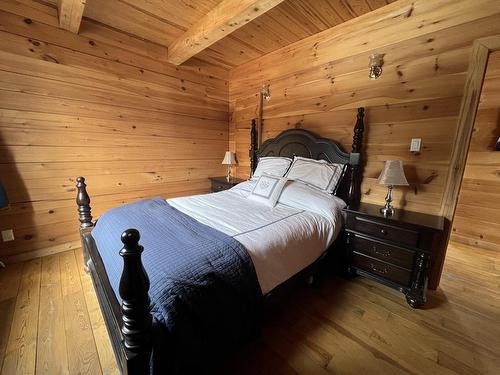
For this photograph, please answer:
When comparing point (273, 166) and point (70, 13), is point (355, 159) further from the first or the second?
point (70, 13)

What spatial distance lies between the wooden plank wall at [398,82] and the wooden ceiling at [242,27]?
168 mm

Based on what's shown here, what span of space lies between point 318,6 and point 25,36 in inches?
104

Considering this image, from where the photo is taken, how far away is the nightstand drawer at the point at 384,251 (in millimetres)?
1722

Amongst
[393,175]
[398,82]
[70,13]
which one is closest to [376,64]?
[398,82]

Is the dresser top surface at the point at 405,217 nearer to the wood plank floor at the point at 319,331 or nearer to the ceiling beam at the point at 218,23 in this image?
the wood plank floor at the point at 319,331

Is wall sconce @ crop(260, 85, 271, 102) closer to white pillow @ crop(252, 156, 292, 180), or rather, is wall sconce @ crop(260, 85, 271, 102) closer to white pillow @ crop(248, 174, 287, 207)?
white pillow @ crop(252, 156, 292, 180)

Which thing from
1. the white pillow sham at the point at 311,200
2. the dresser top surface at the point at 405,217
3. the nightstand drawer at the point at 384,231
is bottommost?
the nightstand drawer at the point at 384,231

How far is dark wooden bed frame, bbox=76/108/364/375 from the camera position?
759 mm

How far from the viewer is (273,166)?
264 cm

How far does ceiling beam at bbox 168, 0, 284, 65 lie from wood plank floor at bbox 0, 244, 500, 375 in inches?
89.4

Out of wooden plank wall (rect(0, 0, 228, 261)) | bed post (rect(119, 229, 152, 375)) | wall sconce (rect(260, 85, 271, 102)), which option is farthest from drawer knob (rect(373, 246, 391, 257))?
wooden plank wall (rect(0, 0, 228, 261))

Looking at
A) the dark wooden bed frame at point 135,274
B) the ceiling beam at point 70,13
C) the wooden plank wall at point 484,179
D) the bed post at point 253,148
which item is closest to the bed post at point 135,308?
the dark wooden bed frame at point 135,274

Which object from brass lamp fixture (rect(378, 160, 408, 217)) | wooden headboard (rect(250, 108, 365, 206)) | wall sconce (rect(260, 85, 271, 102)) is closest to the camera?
brass lamp fixture (rect(378, 160, 408, 217))

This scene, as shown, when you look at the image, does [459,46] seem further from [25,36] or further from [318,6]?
[25,36]
